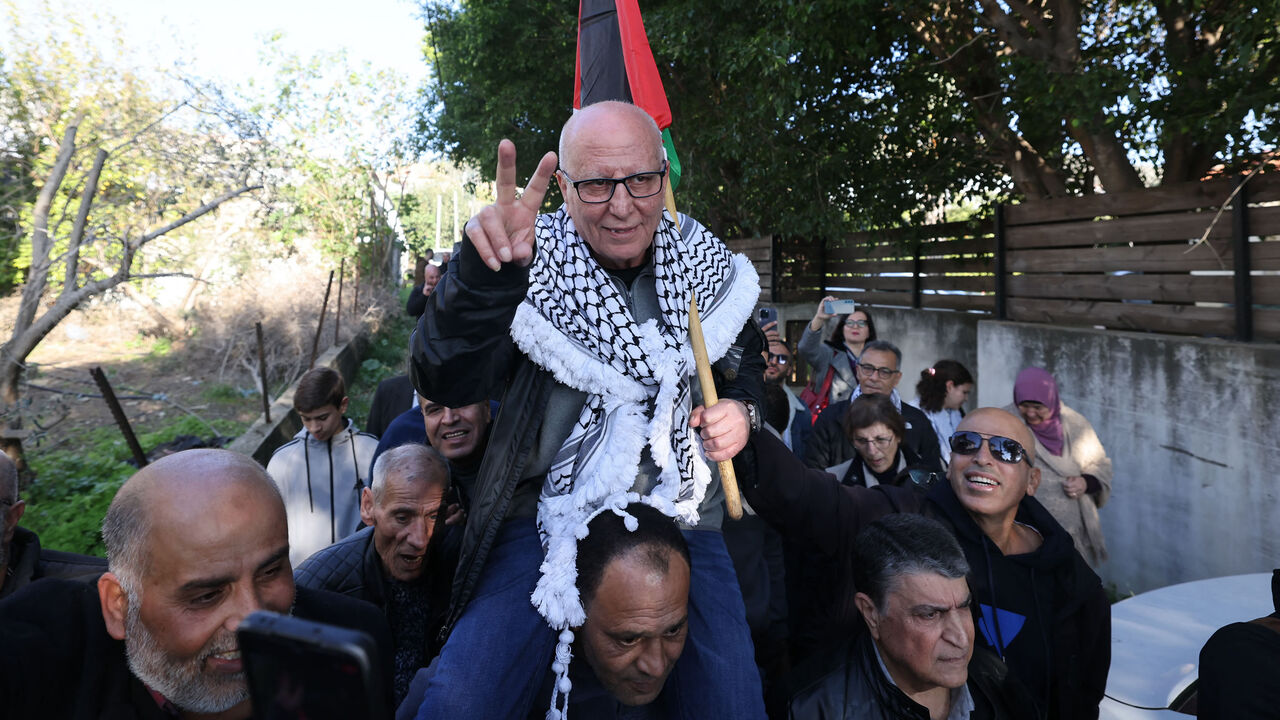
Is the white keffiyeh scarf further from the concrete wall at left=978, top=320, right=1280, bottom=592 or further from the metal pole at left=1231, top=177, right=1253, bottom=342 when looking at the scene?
the metal pole at left=1231, top=177, right=1253, bottom=342

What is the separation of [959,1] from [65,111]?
8266 millimetres

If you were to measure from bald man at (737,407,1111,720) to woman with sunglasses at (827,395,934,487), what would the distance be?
1.05 metres

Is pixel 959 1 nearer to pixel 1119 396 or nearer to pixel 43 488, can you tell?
pixel 1119 396

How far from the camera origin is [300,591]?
211 cm

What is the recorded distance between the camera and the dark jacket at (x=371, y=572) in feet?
9.78

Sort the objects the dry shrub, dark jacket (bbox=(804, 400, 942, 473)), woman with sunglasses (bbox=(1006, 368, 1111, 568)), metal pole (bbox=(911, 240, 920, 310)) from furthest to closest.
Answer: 1. the dry shrub
2. metal pole (bbox=(911, 240, 920, 310))
3. dark jacket (bbox=(804, 400, 942, 473))
4. woman with sunglasses (bbox=(1006, 368, 1111, 568))

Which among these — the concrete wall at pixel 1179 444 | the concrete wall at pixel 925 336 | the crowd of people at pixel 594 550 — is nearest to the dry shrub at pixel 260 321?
the concrete wall at pixel 925 336

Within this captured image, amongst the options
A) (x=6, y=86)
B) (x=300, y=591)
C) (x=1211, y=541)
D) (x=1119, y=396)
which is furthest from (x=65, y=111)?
(x=1211, y=541)

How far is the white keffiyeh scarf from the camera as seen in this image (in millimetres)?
2223

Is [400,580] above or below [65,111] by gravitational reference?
below

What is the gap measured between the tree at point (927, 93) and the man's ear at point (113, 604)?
6425mm

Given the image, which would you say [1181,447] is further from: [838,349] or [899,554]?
[899,554]

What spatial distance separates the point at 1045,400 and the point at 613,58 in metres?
3.49

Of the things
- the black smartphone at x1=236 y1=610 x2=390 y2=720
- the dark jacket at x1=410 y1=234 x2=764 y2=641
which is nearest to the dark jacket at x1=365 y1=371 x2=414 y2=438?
the dark jacket at x1=410 y1=234 x2=764 y2=641
